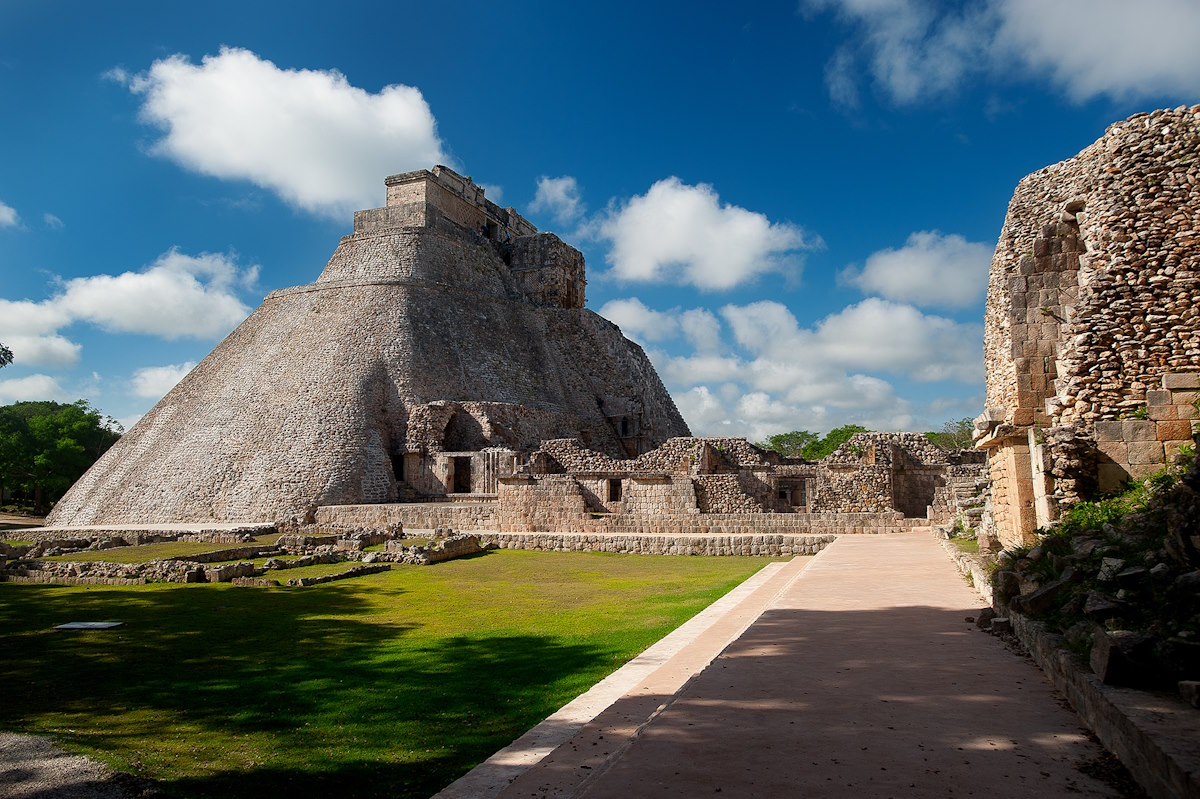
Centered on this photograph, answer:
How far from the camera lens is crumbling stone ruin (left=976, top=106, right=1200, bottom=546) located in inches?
284

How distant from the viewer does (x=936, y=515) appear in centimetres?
1770

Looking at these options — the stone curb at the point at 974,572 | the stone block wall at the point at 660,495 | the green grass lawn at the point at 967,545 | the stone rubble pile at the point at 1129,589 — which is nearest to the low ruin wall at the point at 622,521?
the stone block wall at the point at 660,495

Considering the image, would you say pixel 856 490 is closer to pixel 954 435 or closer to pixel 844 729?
pixel 844 729

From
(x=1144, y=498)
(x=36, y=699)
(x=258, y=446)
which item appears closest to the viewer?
(x=36, y=699)

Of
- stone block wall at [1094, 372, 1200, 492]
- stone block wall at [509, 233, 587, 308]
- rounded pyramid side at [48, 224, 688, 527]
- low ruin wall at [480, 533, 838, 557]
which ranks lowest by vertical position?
low ruin wall at [480, 533, 838, 557]

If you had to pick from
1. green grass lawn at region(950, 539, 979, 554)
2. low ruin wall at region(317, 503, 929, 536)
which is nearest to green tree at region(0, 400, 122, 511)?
low ruin wall at region(317, 503, 929, 536)

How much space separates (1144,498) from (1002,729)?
3990mm

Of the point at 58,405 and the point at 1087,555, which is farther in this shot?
the point at 58,405

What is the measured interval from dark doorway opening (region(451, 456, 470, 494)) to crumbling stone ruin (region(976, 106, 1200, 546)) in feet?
87.5

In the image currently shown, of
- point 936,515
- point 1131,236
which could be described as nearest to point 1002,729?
point 1131,236

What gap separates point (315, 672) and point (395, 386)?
104 ft

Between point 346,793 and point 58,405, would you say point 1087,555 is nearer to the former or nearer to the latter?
point 346,793

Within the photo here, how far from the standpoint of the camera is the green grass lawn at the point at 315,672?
4.42 meters

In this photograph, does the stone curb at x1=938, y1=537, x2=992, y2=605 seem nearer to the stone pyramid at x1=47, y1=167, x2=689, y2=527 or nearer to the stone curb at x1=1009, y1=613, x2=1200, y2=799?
the stone curb at x1=1009, y1=613, x2=1200, y2=799
